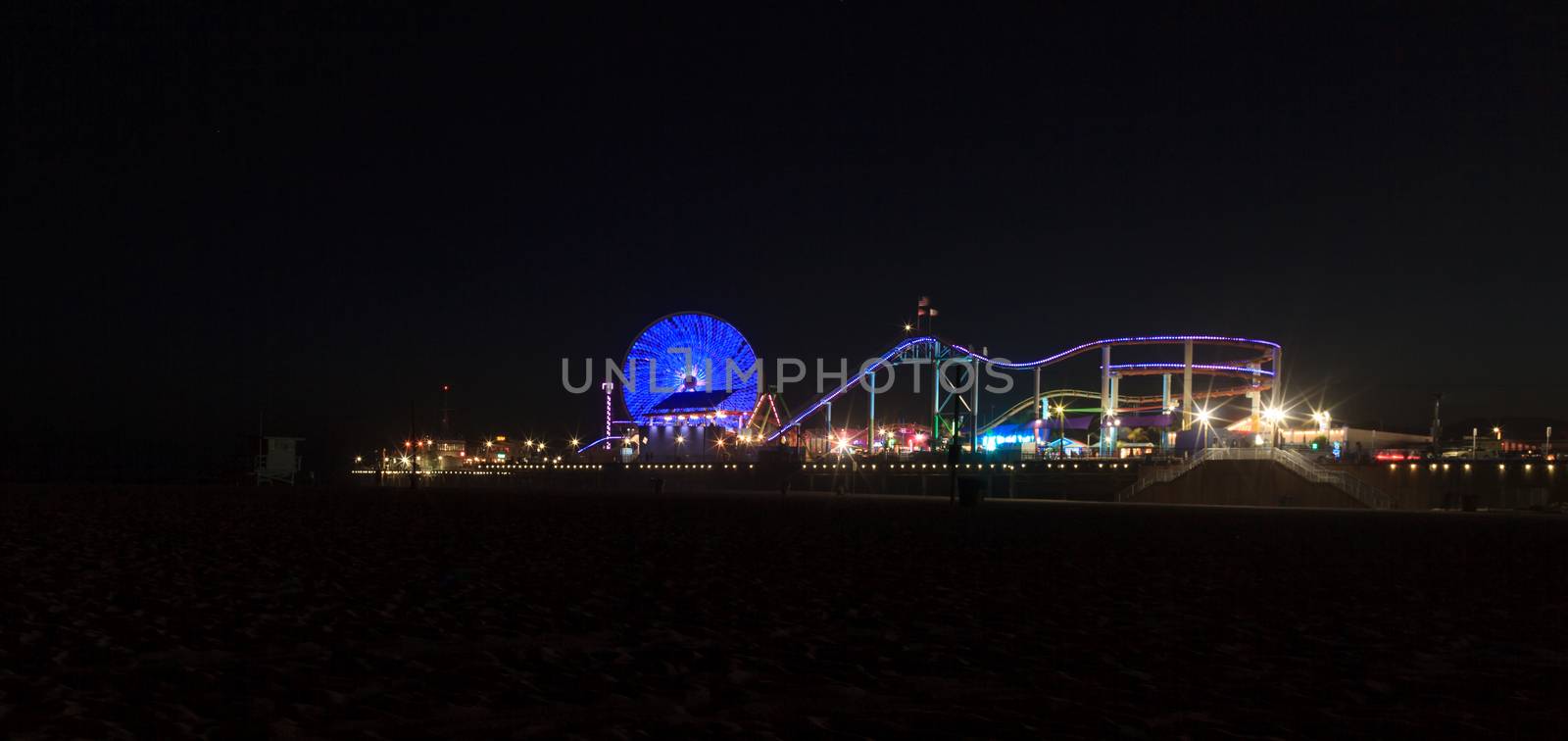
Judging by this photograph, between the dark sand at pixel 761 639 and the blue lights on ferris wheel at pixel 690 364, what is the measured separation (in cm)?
8450

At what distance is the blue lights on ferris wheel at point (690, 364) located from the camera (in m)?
103

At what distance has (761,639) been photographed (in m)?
8.83

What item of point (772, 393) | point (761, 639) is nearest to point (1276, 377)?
point (772, 393)

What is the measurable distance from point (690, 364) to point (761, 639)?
9720 cm

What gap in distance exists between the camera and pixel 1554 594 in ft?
41.9

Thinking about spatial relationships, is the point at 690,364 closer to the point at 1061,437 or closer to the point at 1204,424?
the point at 1061,437

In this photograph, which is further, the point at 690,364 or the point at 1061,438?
the point at 690,364

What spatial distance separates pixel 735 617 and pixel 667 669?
246 centimetres

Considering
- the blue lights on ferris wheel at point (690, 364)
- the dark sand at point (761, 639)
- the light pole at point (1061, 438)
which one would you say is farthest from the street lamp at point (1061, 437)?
the dark sand at point (761, 639)

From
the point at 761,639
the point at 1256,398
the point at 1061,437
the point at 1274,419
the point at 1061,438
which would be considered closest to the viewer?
the point at 761,639

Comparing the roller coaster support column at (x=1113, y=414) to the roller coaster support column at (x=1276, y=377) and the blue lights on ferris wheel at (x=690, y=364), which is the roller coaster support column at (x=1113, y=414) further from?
the blue lights on ferris wheel at (x=690, y=364)

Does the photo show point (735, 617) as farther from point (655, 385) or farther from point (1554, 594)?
point (655, 385)

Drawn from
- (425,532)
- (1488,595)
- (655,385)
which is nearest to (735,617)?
(1488,595)

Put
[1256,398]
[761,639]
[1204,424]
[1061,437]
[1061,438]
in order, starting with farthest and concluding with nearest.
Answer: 1. [1061,437]
2. [1061,438]
3. [1256,398]
4. [1204,424]
5. [761,639]
